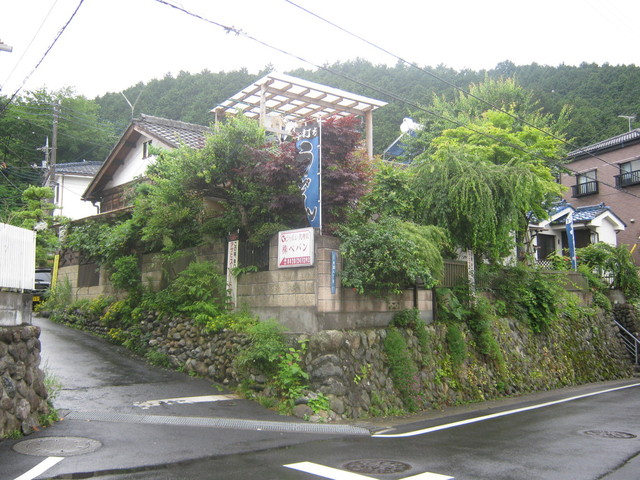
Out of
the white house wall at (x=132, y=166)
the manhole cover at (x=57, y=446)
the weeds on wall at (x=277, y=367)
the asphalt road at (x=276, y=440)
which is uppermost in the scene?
the white house wall at (x=132, y=166)

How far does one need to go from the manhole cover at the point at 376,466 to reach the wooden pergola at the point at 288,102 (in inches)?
512

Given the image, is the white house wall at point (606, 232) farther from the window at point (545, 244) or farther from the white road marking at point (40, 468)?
the white road marking at point (40, 468)

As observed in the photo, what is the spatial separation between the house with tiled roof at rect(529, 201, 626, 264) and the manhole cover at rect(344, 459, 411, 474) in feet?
91.5

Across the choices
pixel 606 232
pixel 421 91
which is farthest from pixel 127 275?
pixel 606 232

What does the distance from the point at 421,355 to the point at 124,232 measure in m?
9.24

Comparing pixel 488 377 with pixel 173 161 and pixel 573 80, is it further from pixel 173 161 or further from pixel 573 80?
pixel 573 80

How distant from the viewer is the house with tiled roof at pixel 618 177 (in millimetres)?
32906

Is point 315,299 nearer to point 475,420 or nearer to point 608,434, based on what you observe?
point 475,420

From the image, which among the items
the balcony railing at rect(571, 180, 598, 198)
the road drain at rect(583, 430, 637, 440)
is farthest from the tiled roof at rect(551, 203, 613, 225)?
the road drain at rect(583, 430, 637, 440)

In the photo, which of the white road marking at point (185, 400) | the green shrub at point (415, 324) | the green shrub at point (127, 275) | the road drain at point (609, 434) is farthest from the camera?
the green shrub at point (127, 275)

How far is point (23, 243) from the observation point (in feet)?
25.8

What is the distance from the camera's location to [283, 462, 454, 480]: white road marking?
554 centimetres

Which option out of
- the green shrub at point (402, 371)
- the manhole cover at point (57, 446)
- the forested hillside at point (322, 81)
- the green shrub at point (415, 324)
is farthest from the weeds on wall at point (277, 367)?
the forested hillside at point (322, 81)

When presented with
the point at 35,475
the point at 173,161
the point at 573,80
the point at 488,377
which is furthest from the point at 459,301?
the point at 573,80
